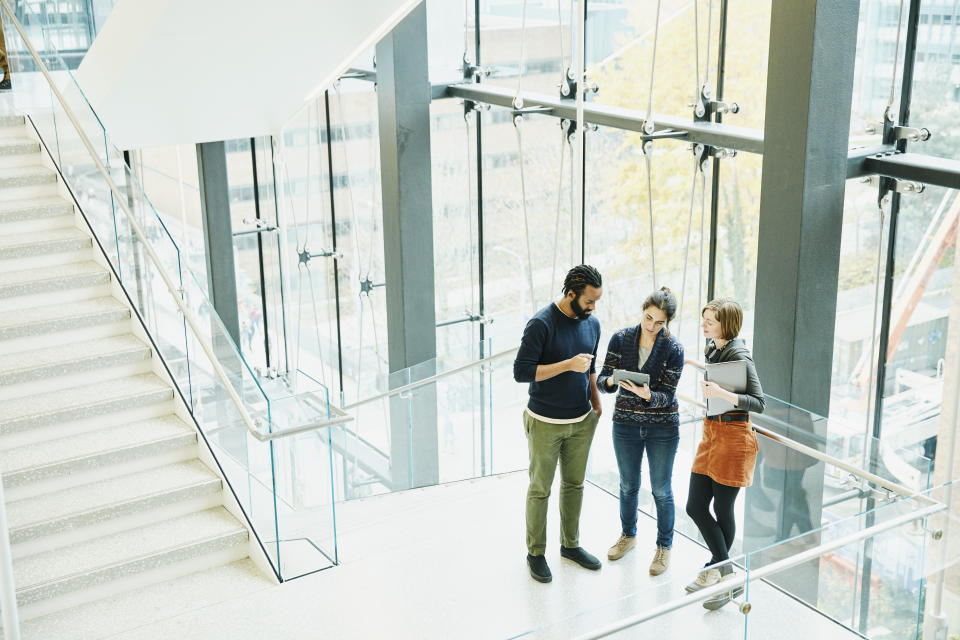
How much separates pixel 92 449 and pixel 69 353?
2.30ft

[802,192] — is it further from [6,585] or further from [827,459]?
[6,585]

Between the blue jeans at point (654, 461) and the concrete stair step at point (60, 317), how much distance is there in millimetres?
2941

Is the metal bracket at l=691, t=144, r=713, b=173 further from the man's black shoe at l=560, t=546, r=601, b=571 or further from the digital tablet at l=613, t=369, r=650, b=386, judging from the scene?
the man's black shoe at l=560, t=546, r=601, b=571

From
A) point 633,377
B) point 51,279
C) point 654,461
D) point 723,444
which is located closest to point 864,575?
point 723,444

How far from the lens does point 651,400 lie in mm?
4320

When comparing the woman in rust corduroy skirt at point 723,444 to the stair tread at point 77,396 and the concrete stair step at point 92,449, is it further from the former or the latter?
the stair tread at point 77,396

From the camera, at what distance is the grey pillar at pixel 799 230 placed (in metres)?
4.65

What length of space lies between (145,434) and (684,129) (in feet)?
11.5

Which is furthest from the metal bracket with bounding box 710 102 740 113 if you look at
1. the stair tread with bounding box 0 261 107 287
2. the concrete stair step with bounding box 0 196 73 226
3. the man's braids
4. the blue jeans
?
the concrete stair step with bounding box 0 196 73 226

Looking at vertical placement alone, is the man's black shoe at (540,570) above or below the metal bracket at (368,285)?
below

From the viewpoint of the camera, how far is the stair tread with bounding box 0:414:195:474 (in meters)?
4.80

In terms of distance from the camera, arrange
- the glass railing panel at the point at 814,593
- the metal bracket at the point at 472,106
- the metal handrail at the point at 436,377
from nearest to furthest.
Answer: the glass railing panel at the point at 814,593 → the metal handrail at the point at 436,377 → the metal bracket at the point at 472,106

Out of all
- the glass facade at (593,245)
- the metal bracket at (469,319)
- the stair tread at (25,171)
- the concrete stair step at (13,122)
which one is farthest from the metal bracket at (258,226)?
the stair tread at (25,171)

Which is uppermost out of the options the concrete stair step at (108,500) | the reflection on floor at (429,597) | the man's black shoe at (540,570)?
the concrete stair step at (108,500)
